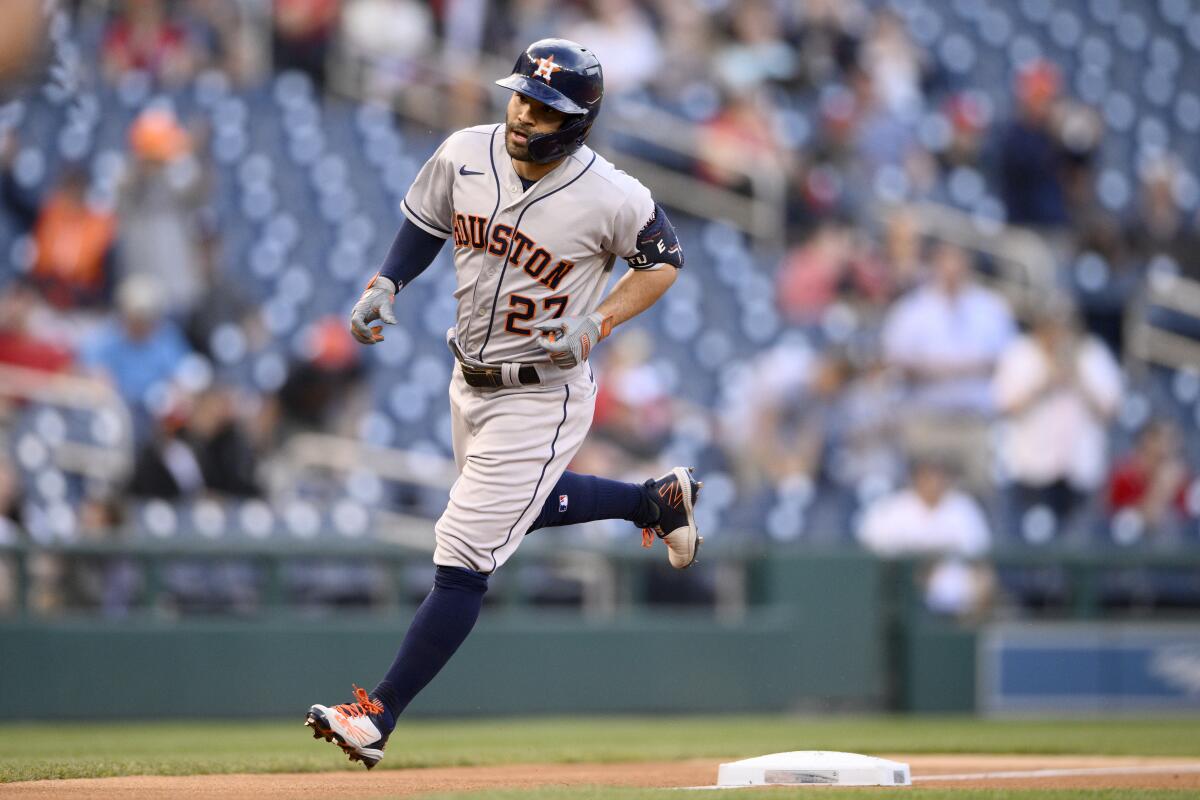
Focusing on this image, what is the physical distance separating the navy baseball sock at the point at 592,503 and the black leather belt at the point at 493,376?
34 centimetres

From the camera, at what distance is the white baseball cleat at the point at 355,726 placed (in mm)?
4000

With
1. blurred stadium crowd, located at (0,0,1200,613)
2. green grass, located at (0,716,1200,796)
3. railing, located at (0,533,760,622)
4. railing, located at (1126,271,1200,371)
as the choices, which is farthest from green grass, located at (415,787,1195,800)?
railing, located at (1126,271,1200,371)

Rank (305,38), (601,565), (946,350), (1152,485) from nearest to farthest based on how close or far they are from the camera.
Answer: (601,565) → (946,350) → (1152,485) → (305,38)

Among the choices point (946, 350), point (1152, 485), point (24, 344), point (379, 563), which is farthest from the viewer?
point (1152, 485)

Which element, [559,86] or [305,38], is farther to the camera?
[305,38]

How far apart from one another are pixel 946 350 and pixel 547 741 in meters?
4.47

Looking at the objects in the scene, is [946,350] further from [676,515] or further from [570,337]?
[570,337]

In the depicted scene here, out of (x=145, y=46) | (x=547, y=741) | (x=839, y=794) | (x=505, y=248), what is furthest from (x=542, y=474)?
(x=145, y=46)

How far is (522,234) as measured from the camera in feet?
14.0

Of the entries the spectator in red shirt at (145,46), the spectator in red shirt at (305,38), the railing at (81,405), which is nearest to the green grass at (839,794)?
the railing at (81,405)

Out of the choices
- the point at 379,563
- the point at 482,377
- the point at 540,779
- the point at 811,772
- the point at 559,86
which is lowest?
the point at 540,779

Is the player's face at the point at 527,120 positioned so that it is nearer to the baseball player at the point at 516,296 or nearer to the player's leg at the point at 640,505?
the baseball player at the point at 516,296

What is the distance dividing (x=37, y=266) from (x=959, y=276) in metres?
5.34

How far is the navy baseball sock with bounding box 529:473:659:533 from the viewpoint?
457 centimetres
